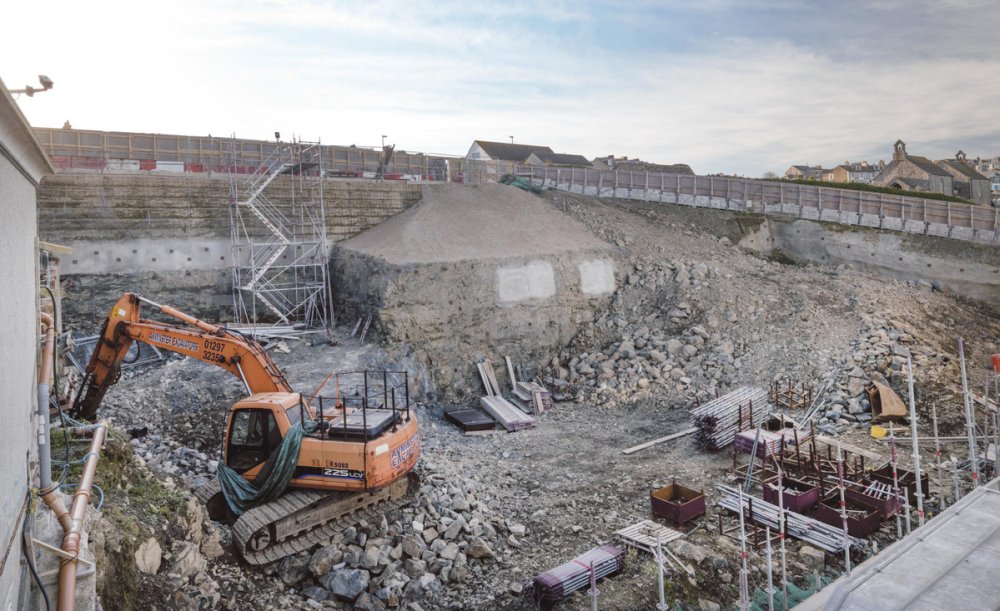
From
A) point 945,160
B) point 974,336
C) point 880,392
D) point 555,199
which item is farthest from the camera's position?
point 945,160

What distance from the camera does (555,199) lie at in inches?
1057

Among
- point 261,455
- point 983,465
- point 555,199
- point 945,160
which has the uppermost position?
point 945,160

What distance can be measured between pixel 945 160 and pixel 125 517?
57605 mm

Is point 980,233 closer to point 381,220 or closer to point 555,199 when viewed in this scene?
point 555,199

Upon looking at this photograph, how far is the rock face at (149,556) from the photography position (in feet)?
24.0

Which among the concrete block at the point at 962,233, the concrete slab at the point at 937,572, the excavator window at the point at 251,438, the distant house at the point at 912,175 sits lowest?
the concrete slab at the point at 937,572

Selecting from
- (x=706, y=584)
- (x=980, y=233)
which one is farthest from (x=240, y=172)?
(x=980, y=233)

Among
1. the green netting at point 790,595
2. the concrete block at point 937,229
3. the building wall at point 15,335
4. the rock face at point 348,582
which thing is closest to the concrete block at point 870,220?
the concrete block at point 937,229

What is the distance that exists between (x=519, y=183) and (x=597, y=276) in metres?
8.16

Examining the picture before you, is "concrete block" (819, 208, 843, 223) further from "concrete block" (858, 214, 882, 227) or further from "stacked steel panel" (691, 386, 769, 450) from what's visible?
"stacked steel panel" (691, 386, 769, 450)

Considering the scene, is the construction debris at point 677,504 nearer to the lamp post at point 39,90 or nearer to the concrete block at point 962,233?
the lamp post at point 39,90

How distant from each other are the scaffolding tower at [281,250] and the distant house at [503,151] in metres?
35.6

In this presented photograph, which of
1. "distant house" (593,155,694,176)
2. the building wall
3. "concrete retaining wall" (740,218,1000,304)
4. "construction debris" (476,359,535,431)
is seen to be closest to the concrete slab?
the building wall

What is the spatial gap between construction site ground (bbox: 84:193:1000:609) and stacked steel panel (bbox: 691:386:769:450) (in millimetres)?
339
